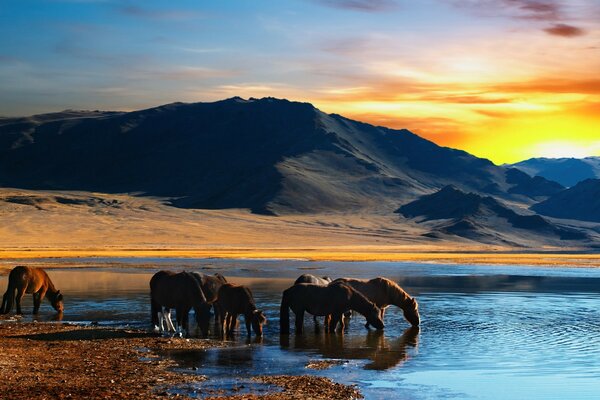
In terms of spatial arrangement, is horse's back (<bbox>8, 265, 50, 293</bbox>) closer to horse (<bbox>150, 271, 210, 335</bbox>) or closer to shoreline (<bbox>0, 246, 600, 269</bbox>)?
horse (<bbox>150, 271, 210, 335</bbox>)

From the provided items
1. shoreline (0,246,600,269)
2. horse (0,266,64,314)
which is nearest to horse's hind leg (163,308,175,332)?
horse (0,266,64,314)

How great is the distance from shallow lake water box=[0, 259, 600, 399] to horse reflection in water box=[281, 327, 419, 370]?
29 mm

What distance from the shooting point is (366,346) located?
2427 cm

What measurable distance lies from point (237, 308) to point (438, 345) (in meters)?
6.18

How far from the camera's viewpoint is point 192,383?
17.7m

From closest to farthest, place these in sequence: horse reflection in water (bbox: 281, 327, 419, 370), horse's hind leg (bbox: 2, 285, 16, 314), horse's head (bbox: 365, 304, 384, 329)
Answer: horse reflection in water (bbox: 281, 327, 419, 370) < horse's head (bbox: 365, 304, 384, 329) < horse's hind leg (bbox: 2, 285, 16, 314)

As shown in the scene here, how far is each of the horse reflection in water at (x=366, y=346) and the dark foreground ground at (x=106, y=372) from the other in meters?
2.62

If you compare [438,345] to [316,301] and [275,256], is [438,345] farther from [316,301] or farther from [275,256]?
[275,256]

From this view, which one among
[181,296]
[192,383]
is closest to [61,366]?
[192,383]

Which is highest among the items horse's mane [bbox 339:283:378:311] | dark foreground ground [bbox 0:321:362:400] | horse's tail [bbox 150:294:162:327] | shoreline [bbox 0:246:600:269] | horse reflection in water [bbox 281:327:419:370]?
horse's mane [bbox 339:283:378:311]

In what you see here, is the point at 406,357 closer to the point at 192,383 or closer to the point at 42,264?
the point at 192,383

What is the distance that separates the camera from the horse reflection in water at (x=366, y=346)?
862 inches

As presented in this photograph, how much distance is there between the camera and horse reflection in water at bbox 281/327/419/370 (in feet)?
71.9

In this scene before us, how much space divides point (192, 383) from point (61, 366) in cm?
330
